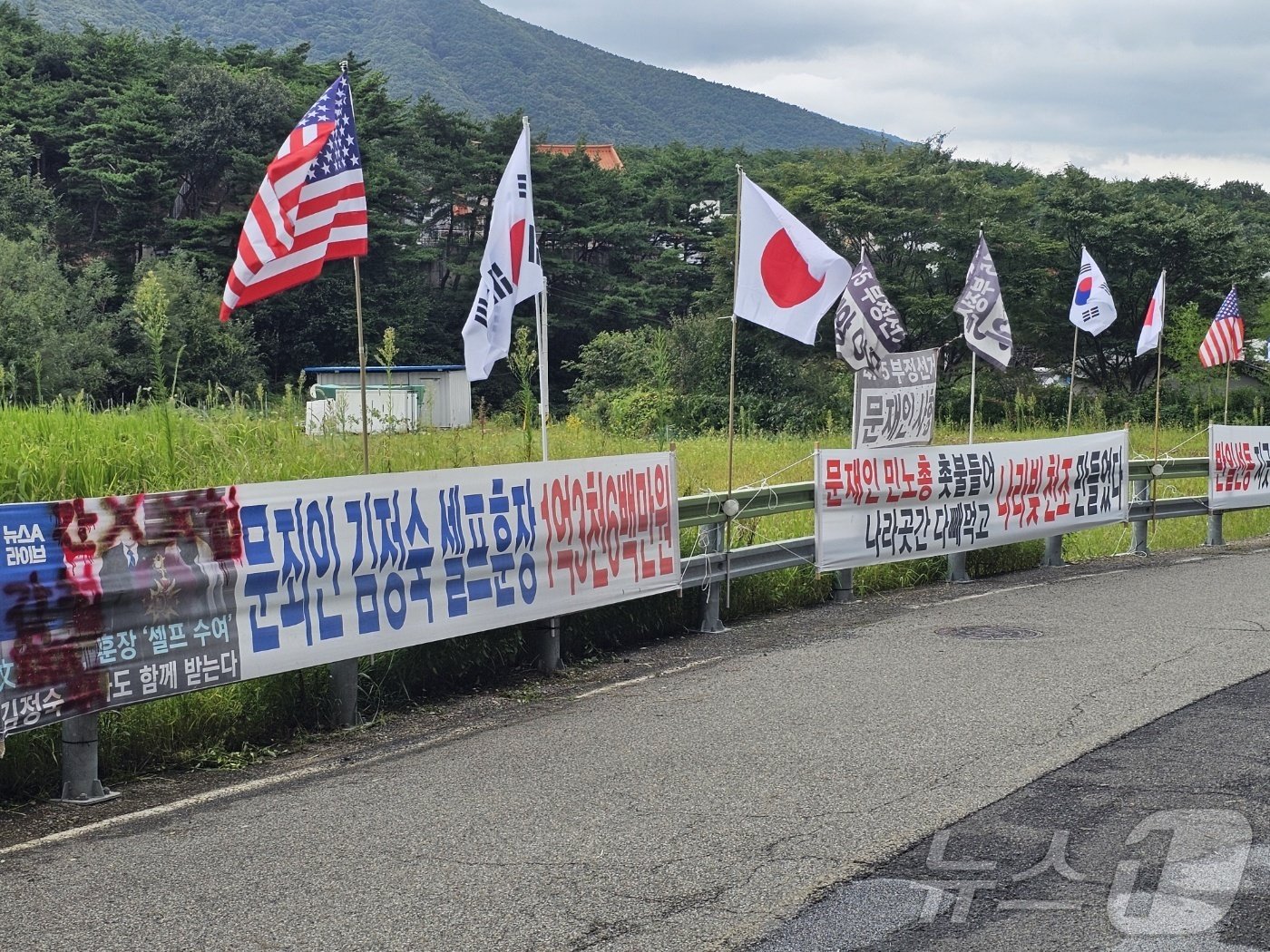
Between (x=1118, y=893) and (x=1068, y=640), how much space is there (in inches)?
212

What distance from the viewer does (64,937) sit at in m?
4.68

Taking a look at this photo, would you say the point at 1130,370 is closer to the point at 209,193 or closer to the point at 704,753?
the point at 209,193

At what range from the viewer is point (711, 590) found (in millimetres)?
11125

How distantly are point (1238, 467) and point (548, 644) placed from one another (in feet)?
40.6

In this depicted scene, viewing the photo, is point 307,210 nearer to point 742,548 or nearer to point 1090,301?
Answer: point 742,548

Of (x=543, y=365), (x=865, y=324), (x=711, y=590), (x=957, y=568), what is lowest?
(x=957, y=568)

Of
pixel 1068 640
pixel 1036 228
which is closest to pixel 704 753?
pixel 1068 640

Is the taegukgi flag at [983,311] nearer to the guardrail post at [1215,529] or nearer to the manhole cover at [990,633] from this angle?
the guardrail post at [1215,529]

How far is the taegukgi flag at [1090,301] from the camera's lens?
22078 mm

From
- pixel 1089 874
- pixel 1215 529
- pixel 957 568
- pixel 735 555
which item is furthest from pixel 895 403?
pixel 1089 874

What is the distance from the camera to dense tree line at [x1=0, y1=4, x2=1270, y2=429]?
51656mm

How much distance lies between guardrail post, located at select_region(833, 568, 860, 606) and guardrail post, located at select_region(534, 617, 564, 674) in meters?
3.91

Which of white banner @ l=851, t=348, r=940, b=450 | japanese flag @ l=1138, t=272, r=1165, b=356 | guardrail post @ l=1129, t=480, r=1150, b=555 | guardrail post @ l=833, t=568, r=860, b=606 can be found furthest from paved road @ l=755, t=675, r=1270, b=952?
japanese flag @ l=1138, t=272, r=1165, b=356

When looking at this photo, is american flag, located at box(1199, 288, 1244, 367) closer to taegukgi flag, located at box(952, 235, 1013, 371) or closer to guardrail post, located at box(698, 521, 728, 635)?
taegukgi flag, located at box(952, 235, 1013, 371)
